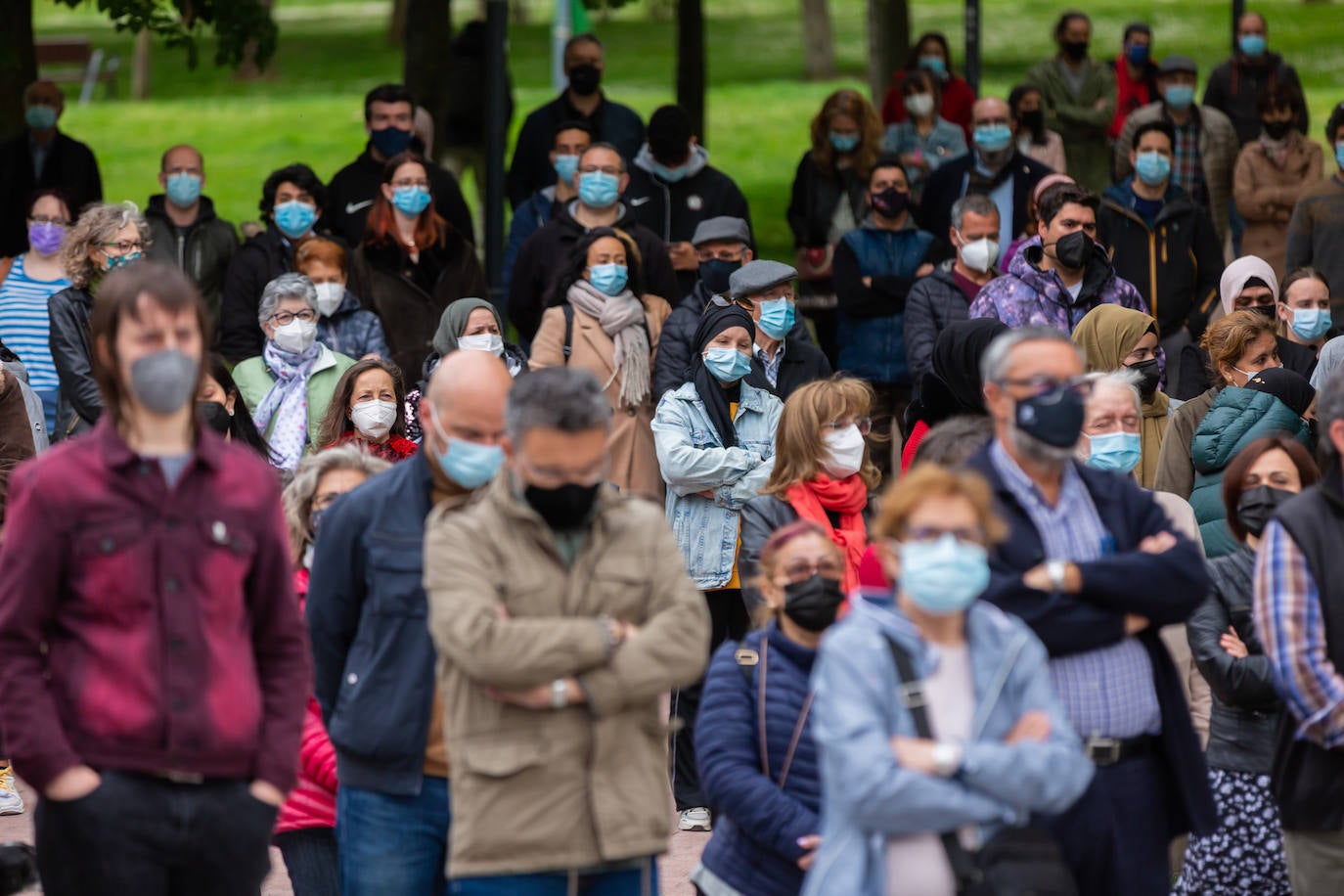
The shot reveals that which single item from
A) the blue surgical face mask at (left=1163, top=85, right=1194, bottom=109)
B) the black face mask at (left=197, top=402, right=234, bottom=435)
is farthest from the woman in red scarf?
the blue surgical face mask at (left=1163, top=85, right=1194, bottom=109)

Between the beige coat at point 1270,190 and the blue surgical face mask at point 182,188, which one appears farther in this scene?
the beige coat at point 1270,190

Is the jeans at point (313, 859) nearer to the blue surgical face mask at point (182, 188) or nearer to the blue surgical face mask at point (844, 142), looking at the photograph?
the blue surgical face mask at point (182, 188)

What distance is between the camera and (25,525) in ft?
15.4

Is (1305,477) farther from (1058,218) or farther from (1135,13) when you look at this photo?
(1135,13)

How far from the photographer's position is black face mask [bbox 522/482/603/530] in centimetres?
488

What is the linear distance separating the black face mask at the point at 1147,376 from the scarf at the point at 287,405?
12.0 feet

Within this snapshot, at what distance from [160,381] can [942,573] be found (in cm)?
178

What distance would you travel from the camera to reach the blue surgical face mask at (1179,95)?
1471 centimetres

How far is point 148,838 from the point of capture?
188 inches

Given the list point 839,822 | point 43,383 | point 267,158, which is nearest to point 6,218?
point 43,383

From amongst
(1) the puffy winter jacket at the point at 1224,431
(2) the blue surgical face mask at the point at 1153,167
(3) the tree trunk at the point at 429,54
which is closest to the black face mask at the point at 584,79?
(3) the tree trunk at the point at 429,54

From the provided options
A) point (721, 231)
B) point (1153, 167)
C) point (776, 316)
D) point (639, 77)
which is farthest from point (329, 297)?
Result: point (639, 77)

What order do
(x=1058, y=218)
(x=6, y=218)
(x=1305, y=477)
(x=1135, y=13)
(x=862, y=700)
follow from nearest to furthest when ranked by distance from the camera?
1. (x=862, y=700)
2. (x=1305, y=477)
3. (x=1058, y=218)
4. (x=6, y=218)
5. (x=1135, y=13)

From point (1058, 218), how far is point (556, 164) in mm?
3538
